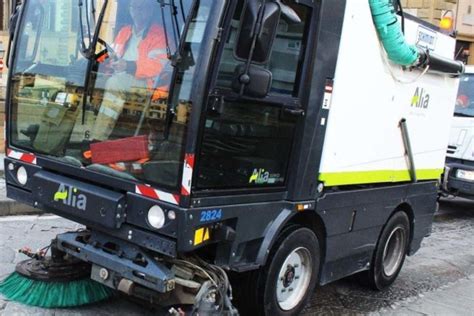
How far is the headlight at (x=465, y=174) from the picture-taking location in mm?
9453

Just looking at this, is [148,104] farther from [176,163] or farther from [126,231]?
[126,231]

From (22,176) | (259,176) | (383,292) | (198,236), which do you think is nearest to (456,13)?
(383,292)

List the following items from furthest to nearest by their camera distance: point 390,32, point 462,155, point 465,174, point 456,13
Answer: point 456,13 → point 462,155 → point 465,174 → point 390,32

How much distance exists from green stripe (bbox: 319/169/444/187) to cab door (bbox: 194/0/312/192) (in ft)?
1.59

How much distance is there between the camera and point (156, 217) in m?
3.45

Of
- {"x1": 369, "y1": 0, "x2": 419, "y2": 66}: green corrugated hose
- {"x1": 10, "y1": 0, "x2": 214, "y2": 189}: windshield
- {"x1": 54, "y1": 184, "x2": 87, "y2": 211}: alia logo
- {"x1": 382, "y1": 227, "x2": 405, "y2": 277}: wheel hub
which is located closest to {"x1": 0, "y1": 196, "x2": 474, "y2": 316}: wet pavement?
{"x1": 382, "y1": 227, "x2": 405, "y2": 277}: wheel hub

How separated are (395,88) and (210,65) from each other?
2225 millimetres

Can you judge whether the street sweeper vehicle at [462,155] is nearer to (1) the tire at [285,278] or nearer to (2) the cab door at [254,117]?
(1) the tire at [285,278]

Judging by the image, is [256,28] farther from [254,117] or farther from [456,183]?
[456,183]

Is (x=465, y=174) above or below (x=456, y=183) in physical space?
above

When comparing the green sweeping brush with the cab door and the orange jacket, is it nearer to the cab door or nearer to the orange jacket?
the cab door

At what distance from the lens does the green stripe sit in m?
4.38

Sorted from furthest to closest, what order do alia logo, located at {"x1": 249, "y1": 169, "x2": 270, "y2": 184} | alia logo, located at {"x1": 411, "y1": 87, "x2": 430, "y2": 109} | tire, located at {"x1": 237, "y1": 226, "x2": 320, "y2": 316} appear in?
alia logo, located at {"x1": 411, "y1": 87, "x2": 430, "y2": 109}, tire, located at {"x1": 237, "y1": 226, "x2": 320, "y2": 316}, alia logo, located at {"x1": 249, "y1": 169, "x2": 270, "y2": 184}

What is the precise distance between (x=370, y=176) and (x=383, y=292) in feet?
4.76
